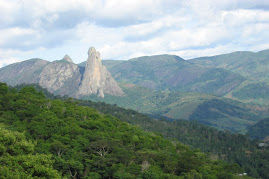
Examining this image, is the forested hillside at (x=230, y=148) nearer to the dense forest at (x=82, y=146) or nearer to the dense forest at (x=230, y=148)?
the dense forest at (x=230, y=148)

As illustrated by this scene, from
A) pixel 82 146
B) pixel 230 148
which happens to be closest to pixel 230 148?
pixel 230 148

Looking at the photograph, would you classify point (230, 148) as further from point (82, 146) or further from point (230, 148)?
point (82, 146)

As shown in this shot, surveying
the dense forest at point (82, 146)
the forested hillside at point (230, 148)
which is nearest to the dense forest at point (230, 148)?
the forested hillside at point (230, 148)

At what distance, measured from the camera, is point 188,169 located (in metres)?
73.4

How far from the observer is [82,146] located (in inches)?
2965

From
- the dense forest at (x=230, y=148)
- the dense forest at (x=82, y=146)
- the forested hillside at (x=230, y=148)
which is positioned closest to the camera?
the dense forest at (x=82, y=146)

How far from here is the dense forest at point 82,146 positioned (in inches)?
2530

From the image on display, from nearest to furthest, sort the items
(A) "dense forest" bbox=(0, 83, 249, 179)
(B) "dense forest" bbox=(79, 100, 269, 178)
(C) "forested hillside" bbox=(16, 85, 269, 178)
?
(A) "dense forest" bbox=(0, 83, 249, 179) < (B) "dense forest" bbox=(79, 100, 269, 178) < (C) "forested hillside" bbox=(16, 85, 269, 178)

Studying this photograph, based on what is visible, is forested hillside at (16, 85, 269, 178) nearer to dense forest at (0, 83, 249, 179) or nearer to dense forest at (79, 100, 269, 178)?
dense forest at (79, 100, 269, 178)

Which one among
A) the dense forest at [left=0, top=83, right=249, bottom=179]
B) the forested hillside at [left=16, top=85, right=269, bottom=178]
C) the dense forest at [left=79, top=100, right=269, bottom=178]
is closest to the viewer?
the dense forest at [left=0, top=83, right=249, bottom=179]

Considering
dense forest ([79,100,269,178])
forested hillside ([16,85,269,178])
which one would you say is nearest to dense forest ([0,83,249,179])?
forested hillside ([16,85,269,178])

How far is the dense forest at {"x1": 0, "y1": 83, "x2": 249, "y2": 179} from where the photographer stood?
64.2 m

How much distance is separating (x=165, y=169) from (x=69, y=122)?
93.7 feet

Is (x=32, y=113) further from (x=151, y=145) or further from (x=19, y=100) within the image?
(x=151, y=145)
